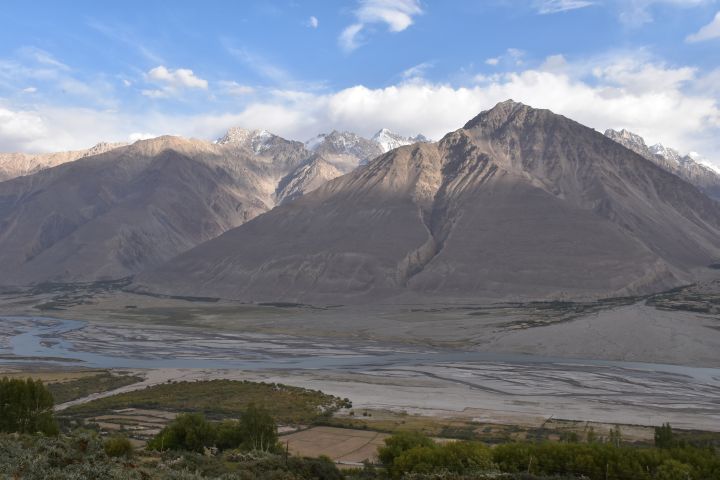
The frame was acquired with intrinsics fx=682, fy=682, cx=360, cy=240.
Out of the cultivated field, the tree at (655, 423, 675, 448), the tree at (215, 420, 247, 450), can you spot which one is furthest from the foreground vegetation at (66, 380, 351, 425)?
the tree at (655, 423, 675, 448)

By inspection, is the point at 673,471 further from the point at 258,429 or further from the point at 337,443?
the point at 337,443

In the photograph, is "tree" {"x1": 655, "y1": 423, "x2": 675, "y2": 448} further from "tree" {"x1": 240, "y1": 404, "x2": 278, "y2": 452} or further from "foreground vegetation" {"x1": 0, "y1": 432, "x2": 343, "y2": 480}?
"tree" {"x1": 240, "y1": 404, "x2": 278, "y2": 452}

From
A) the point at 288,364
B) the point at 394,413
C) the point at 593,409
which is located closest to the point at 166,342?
the point at 288,364

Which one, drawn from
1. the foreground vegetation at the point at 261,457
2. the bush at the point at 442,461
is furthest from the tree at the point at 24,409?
the bush at the point at 442,461

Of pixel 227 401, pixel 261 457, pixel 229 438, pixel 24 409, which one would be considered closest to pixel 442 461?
pixel 261 457

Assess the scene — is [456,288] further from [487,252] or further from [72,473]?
[72,473]
